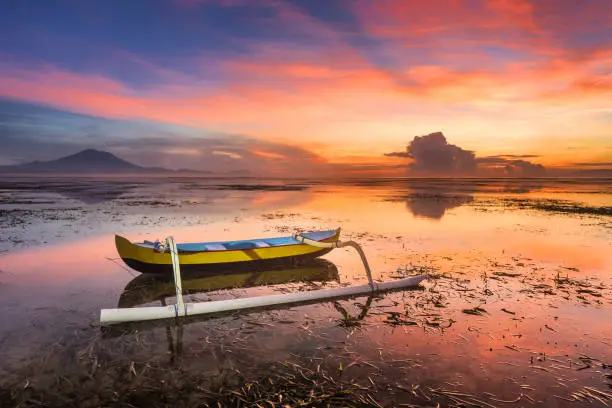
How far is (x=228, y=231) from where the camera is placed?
26375 millimetres

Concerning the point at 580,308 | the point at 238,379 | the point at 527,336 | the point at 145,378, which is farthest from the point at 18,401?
Answer: the point at 580,308

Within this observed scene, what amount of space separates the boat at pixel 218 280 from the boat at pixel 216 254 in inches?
14.6

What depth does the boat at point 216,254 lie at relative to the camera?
45.2ft

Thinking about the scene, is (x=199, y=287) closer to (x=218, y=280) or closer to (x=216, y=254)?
(x=218, y=280)

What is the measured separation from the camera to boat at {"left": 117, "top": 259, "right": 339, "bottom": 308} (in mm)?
12938

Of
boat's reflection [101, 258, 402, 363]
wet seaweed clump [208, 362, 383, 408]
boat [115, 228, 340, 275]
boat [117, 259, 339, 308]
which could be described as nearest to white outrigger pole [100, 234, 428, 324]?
boat's reflection [101, 258, 402, 363]

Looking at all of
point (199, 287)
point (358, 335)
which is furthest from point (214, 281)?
point (358, 335)

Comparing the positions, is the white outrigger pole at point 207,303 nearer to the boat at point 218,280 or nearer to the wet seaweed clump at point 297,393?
the boat at point 218,280

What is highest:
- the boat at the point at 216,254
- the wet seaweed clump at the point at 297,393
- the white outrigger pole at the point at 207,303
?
the boat at the point at 216,254

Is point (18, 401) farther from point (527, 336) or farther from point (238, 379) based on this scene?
point (527, 336)

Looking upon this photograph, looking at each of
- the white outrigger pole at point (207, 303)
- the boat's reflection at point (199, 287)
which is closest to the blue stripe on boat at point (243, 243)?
the boat's reflection at point (199, 287)

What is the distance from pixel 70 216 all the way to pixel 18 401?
98.0 feet

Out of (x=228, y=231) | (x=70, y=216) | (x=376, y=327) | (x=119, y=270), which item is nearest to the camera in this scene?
(x=376, y=327)

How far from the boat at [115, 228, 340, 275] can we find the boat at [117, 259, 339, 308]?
371mm
